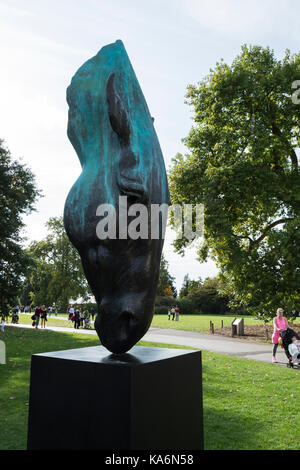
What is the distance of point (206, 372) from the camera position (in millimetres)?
9617

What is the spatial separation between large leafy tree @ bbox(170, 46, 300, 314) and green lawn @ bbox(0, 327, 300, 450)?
5770 millimetres

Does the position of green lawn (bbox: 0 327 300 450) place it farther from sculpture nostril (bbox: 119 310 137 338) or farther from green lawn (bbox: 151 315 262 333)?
green lawn (bbox: 151 315 262 333)

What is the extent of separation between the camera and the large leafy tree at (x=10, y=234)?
18.7 metres

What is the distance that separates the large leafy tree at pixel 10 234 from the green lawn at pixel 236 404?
27.6 feet

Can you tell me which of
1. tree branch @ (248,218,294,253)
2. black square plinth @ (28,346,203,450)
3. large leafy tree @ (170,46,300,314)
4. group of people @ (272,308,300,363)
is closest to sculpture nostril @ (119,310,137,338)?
black square plinth @ (28,346,203,450)

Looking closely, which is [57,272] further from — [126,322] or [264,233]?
[126,322]

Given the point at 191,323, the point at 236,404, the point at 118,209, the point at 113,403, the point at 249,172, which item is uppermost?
the point at 249,172

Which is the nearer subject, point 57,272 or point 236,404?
point 236,404

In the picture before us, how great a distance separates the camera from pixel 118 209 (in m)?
3.76

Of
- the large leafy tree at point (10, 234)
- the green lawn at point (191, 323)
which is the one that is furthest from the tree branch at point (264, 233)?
the large leafy tree at point (10, 234)

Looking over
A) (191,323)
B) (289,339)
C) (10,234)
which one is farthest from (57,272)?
(289,339)

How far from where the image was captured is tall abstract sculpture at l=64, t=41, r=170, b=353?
3.79m

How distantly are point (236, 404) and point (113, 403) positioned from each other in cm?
471

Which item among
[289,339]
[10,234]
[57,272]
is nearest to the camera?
[289,339]
